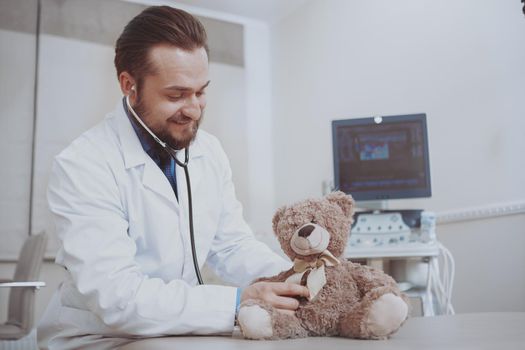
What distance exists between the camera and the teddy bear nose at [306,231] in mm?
926

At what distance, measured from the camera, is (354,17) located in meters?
3.31

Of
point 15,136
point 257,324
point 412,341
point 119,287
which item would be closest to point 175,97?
point 119,287

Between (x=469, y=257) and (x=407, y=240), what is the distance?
0.66 meters

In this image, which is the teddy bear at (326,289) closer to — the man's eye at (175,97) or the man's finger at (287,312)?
the man's finger at (287,312)

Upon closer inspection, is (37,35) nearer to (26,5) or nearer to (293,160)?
(26,5)

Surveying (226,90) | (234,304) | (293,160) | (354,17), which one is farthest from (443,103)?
(234,304)

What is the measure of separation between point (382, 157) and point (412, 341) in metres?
1.47

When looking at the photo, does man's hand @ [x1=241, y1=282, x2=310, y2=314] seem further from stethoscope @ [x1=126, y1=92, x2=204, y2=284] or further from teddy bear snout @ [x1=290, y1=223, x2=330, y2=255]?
stethoscope @ [x1=126, y1=92, x2=204, y2=284]

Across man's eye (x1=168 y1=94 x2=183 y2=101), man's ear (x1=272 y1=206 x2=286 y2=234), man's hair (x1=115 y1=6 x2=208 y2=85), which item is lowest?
man's ear (x1=272 y1=206 x2=286 y2=234)

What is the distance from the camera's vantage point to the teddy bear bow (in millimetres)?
945

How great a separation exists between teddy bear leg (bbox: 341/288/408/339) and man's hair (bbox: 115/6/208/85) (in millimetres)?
635

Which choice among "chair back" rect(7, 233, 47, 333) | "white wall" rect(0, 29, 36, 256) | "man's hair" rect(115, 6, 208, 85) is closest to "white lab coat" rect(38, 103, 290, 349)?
"man's hair" rect(115, 6, 208, 85)

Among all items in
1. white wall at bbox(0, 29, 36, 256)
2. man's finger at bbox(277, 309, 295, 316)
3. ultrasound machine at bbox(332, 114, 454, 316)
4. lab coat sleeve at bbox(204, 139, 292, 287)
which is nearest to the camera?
man's finger at bbox(277, 309, 295, 316)

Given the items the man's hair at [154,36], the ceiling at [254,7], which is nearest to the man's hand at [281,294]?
the man's hair at [154,36]
